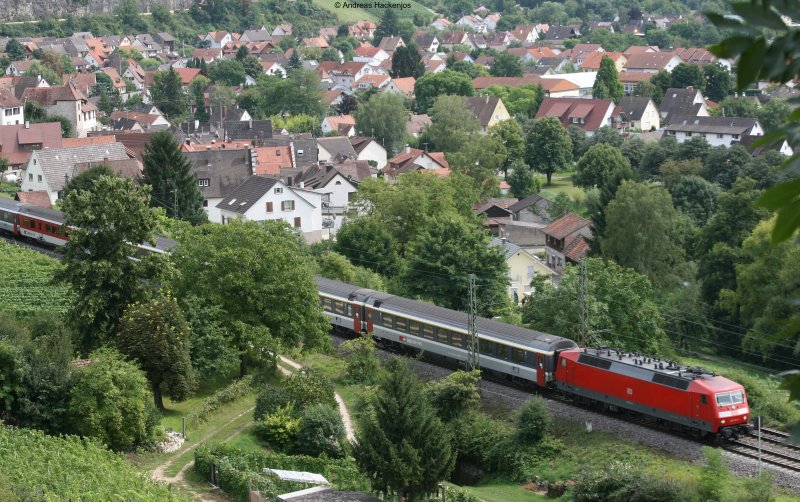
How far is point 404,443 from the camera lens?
23.7m

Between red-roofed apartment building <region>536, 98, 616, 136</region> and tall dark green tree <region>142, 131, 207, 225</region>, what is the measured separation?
175 ft

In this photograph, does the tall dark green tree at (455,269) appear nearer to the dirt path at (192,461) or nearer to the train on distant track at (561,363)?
the train on distant track at (561,363)

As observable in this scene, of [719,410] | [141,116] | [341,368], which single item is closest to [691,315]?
[341,368]

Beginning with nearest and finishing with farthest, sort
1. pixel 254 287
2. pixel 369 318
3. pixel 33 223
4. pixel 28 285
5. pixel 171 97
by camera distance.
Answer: pixel 254 287
pixel 369 318
pixel 28 285
pixel 33 223
pixel 171 97

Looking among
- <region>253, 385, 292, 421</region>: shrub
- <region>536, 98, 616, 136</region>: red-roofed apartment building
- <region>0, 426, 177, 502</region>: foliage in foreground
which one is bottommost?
<region>253, 385, 292, 421</region>: shrub

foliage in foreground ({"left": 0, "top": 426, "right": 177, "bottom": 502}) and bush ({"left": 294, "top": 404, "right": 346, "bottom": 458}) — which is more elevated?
foliage in foreground ({"left": 0, "top": 426, "right": 177, "bottom": 502})

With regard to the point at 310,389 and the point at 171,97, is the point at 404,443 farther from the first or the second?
the point at 171,97

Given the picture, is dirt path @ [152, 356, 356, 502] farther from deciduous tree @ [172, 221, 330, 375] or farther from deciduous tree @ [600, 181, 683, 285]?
deciduous tree @ [600, 181, 683, 285]

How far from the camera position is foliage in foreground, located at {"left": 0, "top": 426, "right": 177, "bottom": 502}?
69.8 feet

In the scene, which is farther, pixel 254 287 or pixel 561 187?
pixel 561 187

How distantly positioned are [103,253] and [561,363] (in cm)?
1403

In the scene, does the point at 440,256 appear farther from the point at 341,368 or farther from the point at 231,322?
the point at 231,322

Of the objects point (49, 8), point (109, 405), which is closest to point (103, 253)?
point (109, 405)

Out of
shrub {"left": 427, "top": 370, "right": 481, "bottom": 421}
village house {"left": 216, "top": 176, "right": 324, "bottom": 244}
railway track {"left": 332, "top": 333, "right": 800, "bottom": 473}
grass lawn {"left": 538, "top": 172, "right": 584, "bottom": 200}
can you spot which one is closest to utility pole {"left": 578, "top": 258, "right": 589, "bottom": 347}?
railway track {"left": 332, "top": 333, "right": 800, "bottom": 473}
